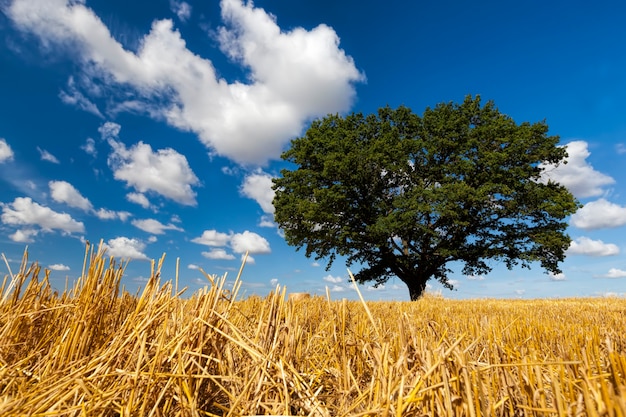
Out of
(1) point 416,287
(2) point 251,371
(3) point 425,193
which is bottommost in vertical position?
(2) point 251,371

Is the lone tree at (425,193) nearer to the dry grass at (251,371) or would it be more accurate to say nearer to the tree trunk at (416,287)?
the tree trunk at (416,287)

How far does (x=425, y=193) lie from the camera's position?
20203 mm

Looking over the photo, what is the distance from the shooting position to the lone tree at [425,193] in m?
20.8

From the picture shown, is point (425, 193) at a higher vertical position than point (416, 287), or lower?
higher

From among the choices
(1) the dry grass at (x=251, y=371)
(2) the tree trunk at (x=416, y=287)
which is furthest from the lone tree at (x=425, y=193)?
(1) the dry grass at (x=251, y=371)

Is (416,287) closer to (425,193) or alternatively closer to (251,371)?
(425,193)

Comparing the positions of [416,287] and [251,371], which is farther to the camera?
[416,287]

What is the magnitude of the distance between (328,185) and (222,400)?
71.7 feet

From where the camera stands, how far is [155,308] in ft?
9.00

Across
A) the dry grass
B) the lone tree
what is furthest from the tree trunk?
the dry grass

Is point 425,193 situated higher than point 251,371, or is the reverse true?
point 425,193

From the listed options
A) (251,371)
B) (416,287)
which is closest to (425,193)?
(416,287)

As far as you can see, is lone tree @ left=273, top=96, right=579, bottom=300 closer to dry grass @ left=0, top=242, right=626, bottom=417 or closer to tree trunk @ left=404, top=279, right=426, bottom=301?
tree trunk @ left=404, top=279, right=426, bottom=301

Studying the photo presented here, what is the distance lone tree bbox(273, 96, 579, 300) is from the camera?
20797mm
